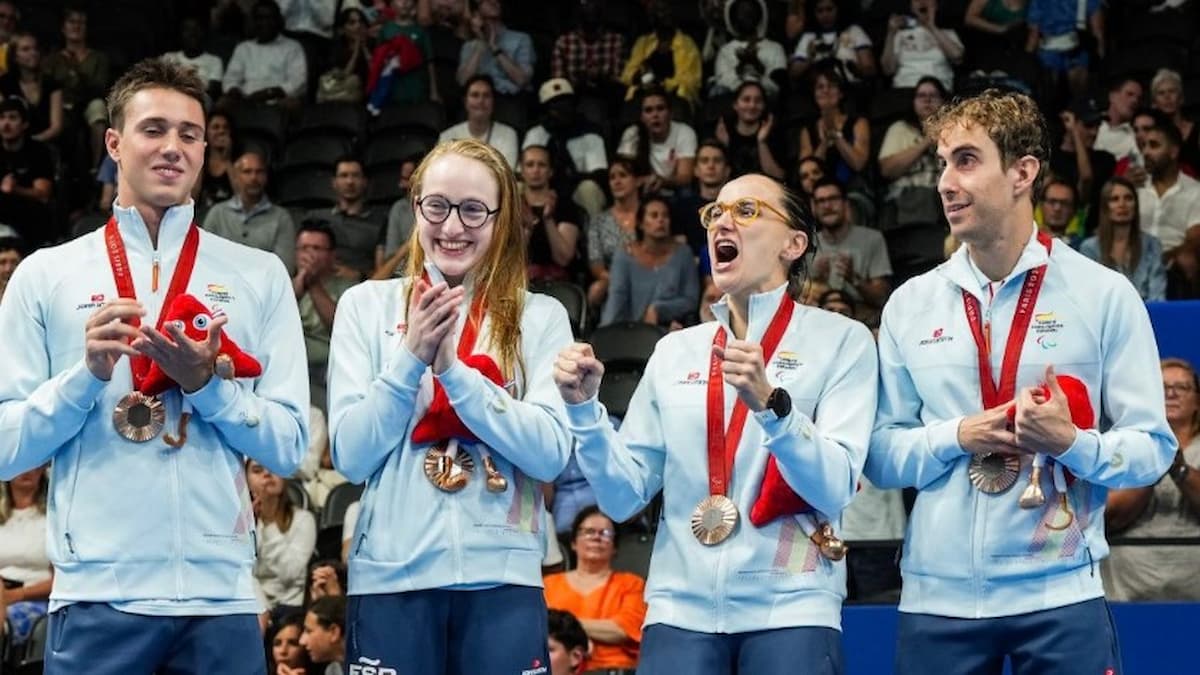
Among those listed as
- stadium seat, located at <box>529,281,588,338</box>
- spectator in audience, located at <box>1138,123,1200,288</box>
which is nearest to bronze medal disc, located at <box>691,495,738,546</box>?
stadium seat, located at <box>529,281,588,338</box>

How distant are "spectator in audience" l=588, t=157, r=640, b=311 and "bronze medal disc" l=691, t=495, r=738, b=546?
23.2 feet

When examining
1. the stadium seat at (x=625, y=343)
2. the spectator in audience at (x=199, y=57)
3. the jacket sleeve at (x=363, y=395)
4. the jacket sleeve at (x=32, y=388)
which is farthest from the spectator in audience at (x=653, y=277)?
the jacket sleeve at (x=32, y=388)

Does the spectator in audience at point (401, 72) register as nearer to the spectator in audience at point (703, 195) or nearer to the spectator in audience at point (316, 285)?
the spectator in audience at point (703, 195)

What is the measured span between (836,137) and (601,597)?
537 centimetres

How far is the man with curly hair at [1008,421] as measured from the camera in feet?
15.8

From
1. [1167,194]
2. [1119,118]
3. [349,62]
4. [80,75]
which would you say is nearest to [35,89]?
[80,75]

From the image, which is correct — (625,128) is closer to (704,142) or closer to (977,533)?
(704,142)

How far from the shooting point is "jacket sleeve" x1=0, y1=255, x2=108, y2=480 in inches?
179

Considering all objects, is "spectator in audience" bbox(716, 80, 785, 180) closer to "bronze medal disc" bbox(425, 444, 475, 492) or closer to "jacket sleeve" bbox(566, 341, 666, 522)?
"jacket sleeve" bbox(566, 341, 666, 522)

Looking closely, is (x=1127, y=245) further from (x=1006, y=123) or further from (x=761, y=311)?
(x=761, y=311)

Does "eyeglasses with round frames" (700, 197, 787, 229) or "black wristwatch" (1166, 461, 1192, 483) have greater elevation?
"eyeglasses with round frames" (700, 197, 787, 229)

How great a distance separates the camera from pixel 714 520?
194 inches

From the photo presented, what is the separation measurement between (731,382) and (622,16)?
35.9ft

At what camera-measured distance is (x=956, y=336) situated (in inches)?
200
